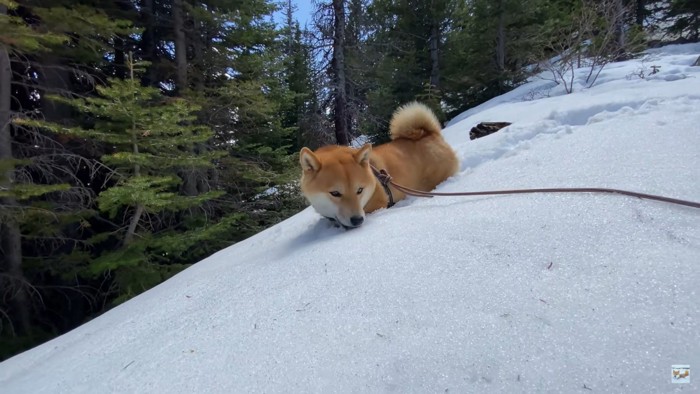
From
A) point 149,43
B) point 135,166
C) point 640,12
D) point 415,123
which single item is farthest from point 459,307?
point 640,12

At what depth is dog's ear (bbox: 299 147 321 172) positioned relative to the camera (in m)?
3.05

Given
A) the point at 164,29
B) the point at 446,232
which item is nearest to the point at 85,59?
the point at 164,29

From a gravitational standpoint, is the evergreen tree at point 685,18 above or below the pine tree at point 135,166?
above

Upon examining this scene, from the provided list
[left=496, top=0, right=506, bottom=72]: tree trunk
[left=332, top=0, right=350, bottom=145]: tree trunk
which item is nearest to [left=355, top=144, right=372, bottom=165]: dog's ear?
[left=332, top=0, right=350, bottom=145]: tree trunk

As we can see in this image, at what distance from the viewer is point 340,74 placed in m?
12.0

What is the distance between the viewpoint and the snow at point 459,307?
1.16m

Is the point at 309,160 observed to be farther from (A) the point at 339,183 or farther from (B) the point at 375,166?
(B) the point at 375,166

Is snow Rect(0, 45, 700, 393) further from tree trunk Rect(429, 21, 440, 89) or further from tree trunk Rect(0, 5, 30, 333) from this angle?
tree trunk Rect(429, 21, 440, 89)

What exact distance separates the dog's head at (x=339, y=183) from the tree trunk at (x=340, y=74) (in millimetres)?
8734

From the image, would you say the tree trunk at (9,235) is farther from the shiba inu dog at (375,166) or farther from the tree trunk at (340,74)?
the tree trunk at (340,74)

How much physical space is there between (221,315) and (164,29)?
30.2ft

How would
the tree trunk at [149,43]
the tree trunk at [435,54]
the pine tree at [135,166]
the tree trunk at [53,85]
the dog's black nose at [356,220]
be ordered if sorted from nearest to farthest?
1. the dog's black nose at [356,220]
2. the pine tree at [135,166]
3. the tree trunk at [53,85]
4. the tree trunk at [149,43]
5. the tree trunk at [435,54]

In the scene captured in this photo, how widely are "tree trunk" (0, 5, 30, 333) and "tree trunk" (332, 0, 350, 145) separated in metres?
8.13

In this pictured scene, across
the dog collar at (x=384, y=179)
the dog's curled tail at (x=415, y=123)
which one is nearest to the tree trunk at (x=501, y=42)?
the dog's curled tail at (x=415, y=123)
